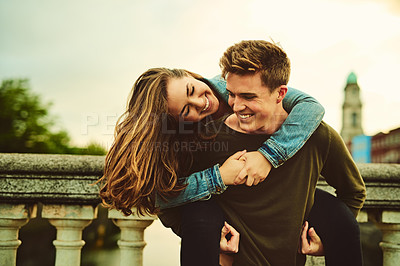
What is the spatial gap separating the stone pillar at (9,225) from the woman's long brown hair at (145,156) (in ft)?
2.72

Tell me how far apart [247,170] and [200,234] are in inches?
15.5

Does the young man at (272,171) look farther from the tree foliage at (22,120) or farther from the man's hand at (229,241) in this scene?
the tree foliage at (22,120)

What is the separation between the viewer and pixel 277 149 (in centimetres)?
209

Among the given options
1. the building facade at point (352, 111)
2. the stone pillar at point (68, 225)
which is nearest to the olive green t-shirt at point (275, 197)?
the stone pillar at point (68, 225)

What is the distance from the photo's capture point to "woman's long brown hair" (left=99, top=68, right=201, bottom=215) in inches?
82.9

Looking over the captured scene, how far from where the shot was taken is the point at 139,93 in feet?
7.78

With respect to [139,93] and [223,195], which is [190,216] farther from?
[139,93]

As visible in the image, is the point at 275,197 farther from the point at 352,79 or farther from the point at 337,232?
the point at 352,79

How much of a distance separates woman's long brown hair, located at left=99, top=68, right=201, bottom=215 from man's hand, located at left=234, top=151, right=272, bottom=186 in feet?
1.02

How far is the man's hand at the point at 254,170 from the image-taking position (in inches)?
81.9

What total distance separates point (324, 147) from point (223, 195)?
60 centimetres

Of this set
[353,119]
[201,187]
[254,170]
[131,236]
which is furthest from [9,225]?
[353,119]

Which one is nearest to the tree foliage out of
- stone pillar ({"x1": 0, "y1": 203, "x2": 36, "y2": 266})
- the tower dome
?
stone pillar ({"x1": 0, "y1": 203, "x2": 36, "y2": 266})

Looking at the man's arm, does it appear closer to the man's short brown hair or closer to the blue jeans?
the blue jeans
